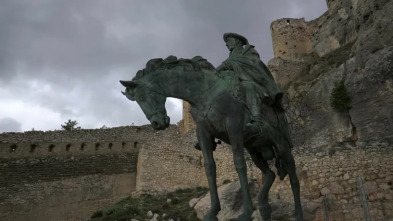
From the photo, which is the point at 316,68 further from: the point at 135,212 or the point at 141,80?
the point at 141,80

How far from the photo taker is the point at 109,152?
23766 mm

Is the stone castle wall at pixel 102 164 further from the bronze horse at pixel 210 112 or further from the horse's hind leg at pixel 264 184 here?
the bronze horse at pixel 210 112

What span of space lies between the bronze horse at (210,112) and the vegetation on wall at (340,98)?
1265 centimetres

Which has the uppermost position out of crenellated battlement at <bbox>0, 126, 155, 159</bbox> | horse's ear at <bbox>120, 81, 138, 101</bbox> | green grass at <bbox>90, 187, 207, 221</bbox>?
crenellated battlement at <bbox>0, 126, 155, 159</bbox>

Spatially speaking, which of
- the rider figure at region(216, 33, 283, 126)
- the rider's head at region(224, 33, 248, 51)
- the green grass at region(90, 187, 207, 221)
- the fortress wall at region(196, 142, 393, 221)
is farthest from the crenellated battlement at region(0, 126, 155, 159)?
the rider figure at region(216, 33, 283, 126)

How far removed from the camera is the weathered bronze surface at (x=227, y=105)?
457cm

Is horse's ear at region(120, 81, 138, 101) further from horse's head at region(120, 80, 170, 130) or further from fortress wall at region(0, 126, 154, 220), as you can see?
fortress wall at region(0, 126, 154, 220)

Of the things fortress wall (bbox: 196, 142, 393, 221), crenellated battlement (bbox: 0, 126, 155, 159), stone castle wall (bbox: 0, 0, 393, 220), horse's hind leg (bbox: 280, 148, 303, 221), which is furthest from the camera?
crenellated battlement (bbox: 0, 126, 155, 159)

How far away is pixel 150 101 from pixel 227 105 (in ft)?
3.29

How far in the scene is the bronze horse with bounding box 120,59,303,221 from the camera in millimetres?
4535

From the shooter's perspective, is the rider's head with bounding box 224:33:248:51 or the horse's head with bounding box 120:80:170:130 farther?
the rider's head with bounding box 224:33:248:51

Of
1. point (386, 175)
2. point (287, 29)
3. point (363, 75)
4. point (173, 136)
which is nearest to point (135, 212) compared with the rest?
point (173, 136)

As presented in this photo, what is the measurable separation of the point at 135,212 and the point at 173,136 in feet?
25.8

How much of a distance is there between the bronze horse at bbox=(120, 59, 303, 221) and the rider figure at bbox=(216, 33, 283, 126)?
14cm
